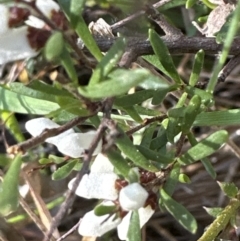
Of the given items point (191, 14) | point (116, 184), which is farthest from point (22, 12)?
point (191, 14)

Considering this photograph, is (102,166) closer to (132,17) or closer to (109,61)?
(109,61)

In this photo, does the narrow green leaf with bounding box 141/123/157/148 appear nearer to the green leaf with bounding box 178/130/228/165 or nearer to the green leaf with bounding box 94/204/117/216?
the green leaf with bounding box 178/130/228/165

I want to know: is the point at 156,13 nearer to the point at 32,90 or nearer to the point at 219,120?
the point at 219,120

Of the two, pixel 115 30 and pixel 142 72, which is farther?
pixel 115 30

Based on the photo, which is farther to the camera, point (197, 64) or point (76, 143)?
point (197, 64)

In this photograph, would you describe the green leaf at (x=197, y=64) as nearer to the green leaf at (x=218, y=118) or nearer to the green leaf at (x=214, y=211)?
the green leaf at (x=218, y=118)

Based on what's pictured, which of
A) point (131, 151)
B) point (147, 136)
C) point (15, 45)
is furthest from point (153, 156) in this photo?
point (15, 45)
